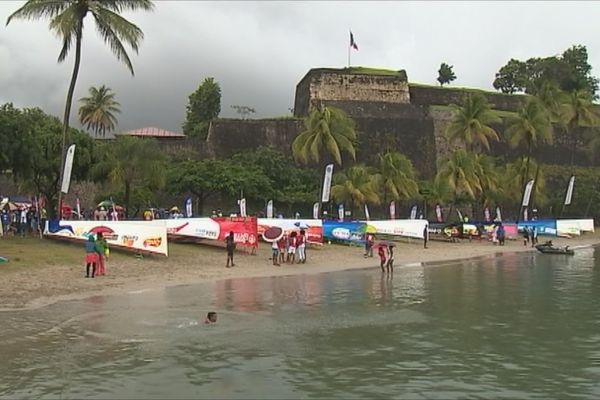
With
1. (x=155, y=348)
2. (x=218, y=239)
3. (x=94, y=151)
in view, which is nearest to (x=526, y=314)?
(x=155, y=348)

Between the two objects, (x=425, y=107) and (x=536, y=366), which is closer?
(x=536, y=366)

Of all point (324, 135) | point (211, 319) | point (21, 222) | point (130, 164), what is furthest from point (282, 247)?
point (324, 135)

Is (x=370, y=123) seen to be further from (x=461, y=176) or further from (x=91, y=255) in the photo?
(x=91, y=255)

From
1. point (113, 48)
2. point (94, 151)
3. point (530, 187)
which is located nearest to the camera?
point (113, 48)

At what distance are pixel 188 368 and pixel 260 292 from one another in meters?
9.72

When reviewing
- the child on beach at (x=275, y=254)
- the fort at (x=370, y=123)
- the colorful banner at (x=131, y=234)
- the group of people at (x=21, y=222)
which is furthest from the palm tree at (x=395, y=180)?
the colorful banner at (x=131, y=234)

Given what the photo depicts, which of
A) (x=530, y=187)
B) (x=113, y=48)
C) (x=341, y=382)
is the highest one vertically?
(x=113, y=48)

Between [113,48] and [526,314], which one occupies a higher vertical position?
[113,48]

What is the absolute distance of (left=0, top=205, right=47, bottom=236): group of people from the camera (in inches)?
1176

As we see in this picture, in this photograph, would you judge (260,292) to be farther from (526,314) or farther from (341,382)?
(341,382)

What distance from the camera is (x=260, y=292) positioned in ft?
68.0

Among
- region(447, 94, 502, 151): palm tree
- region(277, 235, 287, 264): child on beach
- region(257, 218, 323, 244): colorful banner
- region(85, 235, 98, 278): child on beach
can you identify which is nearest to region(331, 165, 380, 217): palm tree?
region(447, 94, 502, 151): palm tree

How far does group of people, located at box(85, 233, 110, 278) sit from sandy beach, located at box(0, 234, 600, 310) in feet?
1.05

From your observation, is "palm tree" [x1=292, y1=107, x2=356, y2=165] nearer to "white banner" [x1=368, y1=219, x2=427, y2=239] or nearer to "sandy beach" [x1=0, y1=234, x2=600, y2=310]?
"white banner" [x1=368, y1=219, x2=427, y2=239]
